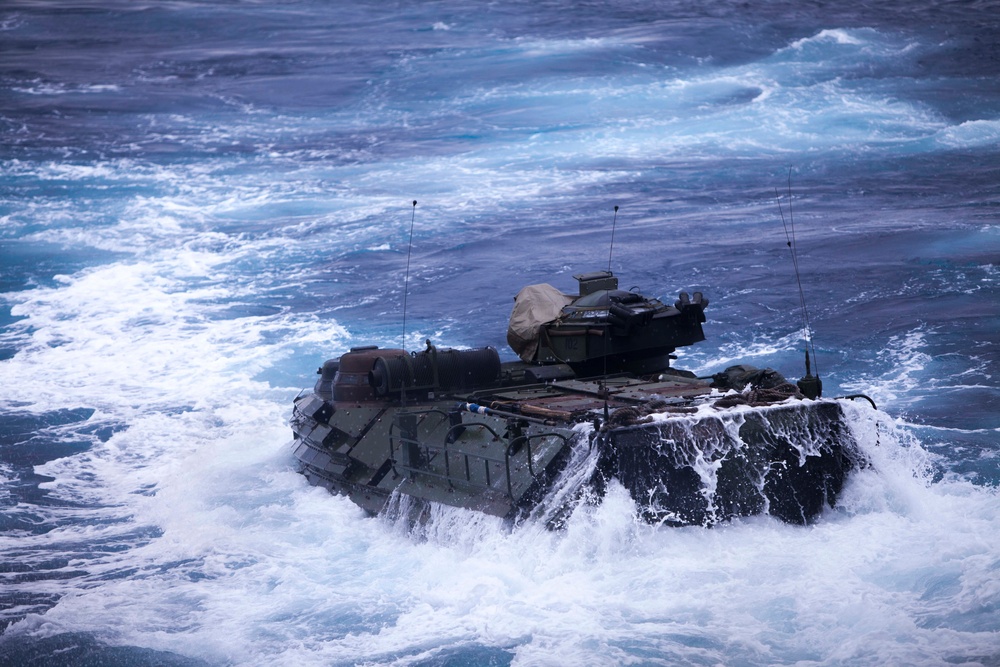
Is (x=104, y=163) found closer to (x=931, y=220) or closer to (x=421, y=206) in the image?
(x=421, y=206)

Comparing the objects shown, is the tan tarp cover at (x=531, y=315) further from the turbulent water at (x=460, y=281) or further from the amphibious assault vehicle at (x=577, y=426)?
the turbulent water at (x=460, y=281)

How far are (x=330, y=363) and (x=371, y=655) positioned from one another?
252 inches

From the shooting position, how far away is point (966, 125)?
30047 millimetres

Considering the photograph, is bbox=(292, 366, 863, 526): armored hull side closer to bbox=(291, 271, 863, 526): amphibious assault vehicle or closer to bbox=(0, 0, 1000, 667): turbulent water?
bbox=(291, 271, 863, 526): amphibious assault vehicle

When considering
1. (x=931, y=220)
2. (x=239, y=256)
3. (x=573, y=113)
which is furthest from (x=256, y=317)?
(x=931, y=220)

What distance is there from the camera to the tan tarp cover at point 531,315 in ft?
53.3

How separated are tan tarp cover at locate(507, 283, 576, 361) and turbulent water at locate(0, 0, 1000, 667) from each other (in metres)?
3.03

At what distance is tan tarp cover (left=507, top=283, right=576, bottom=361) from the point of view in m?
16.2

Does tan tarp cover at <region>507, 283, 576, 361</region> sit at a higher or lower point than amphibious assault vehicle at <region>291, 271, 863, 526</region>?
higher

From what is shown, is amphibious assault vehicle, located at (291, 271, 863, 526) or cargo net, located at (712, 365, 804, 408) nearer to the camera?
amphibious assault vehicle, located at (291, 271, 863, 526)

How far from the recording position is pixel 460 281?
25797 mm

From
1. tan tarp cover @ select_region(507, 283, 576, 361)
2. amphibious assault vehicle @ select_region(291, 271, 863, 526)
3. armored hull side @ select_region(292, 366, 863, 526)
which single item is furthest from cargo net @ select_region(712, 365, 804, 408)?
tan tarp cover @ select_region(507, 283, 576, 361)

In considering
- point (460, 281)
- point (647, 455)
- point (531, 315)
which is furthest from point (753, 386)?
point (460, 281)

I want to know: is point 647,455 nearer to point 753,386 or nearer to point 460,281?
point 753,386
